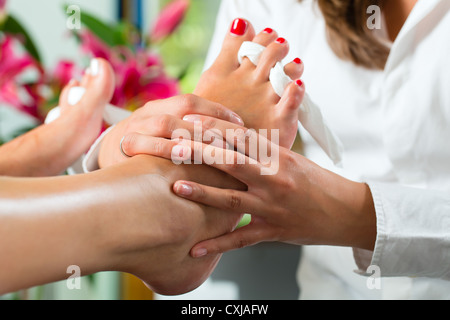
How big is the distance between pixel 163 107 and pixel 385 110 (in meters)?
0.28

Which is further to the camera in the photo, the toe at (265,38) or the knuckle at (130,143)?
the toe at (265,38)

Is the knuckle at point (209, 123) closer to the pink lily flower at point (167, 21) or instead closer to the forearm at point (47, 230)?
A: the forearm at point (47, 230)

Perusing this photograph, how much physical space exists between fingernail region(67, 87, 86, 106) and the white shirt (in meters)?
0.20

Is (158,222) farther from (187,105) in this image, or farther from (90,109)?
(90,109)

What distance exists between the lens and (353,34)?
2.25ft

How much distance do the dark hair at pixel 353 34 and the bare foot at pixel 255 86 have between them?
0.11m

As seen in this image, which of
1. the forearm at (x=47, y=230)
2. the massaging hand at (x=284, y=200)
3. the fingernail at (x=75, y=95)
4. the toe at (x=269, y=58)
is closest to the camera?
the forearm at (x=47, y=230)

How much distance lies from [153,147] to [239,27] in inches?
8.5

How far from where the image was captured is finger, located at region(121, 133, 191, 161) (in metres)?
0.48

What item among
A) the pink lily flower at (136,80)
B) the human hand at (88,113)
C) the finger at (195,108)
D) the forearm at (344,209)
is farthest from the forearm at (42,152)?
the forearm at (344,209)

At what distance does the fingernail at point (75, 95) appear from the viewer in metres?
0.71

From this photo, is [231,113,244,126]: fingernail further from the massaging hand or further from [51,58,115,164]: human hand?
[51,58,115,164]: human hand

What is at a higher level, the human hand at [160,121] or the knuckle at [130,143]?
the human hand at [160,121]

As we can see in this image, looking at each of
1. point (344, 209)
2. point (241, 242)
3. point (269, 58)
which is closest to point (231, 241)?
point (241, 242)
